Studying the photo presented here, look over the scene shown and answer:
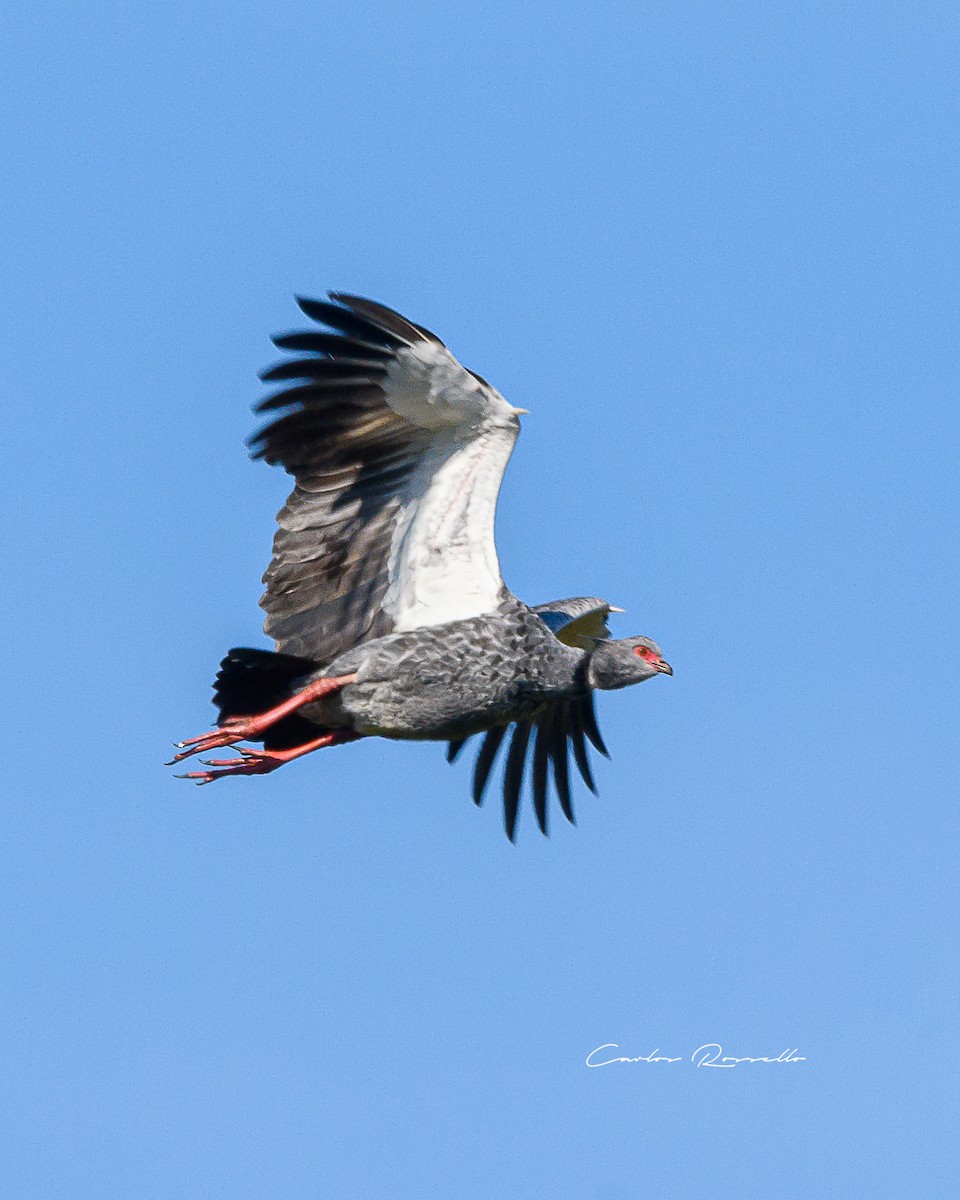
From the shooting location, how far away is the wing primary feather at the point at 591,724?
1201cm

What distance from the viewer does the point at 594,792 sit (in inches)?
475

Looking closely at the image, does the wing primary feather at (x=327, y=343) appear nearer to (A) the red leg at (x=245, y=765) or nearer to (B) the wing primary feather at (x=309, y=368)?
(B) the wing primary feather at (x=309, y=368)

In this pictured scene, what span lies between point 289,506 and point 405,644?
866 millimetres

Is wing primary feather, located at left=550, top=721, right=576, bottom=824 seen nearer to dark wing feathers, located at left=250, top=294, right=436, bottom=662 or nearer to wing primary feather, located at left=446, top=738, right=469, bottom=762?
wing primary feather, located at left=446, top=738, right=469, bottom=762

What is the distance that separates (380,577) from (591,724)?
2270 millimetres

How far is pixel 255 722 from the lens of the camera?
9.95m

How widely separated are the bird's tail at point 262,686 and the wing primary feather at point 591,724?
2255 mm

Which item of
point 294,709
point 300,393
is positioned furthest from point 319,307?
point 294,709

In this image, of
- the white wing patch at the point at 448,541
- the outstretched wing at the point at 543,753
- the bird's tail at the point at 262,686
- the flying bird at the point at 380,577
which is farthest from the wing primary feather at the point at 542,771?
the bird's tail at the point at 262,686

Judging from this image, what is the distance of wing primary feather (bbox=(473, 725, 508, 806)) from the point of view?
12.0 m

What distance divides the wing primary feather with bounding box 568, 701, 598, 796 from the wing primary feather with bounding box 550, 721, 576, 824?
0.06 metres

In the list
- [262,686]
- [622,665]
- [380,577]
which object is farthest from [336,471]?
[622,665]

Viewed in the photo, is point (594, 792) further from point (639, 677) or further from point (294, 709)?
point (294, 709)

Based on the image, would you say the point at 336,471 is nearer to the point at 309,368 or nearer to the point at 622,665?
the point at 309,368
